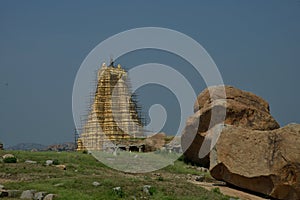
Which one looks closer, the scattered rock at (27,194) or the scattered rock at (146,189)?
the scattered rock at (27,194)

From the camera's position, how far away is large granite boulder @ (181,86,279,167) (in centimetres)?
2517

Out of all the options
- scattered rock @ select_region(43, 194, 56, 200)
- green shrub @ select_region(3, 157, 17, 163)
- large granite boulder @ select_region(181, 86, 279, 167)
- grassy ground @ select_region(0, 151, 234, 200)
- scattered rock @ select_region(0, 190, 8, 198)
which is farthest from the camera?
large granite boulder @ select_region(181, 86, 279, 167)

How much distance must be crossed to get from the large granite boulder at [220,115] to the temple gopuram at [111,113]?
588 inches

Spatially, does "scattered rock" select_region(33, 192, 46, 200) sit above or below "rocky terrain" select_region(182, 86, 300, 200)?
below

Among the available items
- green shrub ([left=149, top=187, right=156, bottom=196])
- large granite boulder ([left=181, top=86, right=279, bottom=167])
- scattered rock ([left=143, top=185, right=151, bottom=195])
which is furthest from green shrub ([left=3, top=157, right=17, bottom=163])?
large granite boulder ([left=181, top=86, right=279, bottom=167])

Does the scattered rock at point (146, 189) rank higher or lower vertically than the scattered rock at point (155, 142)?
lower

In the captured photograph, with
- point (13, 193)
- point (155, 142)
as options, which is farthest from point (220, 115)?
point (13, 193)

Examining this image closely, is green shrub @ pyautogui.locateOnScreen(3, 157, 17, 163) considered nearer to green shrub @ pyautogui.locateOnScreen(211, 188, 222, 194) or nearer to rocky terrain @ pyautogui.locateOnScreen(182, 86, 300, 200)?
rocky terrain @ pyautogui.locateOnScreen(182, 86, 300, 200)

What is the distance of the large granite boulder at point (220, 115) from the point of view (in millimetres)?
25172

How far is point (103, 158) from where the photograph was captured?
23656 mm

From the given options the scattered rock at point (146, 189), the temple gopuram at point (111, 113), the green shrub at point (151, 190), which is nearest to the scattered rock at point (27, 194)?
the scattered rock at point (146, 189)

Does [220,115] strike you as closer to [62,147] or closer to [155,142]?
[155,142]

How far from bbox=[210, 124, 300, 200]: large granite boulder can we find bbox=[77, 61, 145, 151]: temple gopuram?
23.4 meters

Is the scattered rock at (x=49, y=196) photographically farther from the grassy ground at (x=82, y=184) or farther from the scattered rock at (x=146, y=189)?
the scattered rock at (x=146, y=189)
